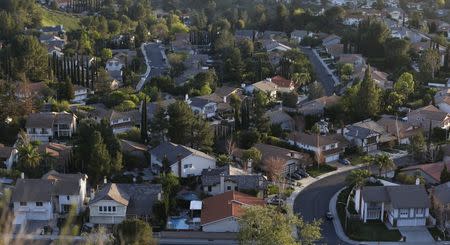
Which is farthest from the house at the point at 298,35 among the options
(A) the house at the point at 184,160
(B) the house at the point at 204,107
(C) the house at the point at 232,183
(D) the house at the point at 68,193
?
(D) the house at the point at 68,193

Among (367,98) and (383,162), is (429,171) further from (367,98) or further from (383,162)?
(367,98)

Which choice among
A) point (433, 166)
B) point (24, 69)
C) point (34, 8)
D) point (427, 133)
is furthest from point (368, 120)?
point (34, 8)

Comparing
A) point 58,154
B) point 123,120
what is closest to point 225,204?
point 58,154

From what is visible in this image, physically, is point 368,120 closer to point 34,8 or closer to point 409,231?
point 409,231

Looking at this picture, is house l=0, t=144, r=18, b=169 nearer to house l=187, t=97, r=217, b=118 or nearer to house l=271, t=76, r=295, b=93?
house l=187, t=97, r=217, b=118

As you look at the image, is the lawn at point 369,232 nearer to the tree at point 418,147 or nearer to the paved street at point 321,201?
the paved street at point 321,201

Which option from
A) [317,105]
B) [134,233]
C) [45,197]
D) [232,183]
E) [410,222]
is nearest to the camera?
[134,233]

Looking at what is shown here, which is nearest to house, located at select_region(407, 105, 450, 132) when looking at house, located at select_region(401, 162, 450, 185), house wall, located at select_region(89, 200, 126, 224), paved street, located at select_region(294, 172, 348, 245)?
house, located at select_region(401, 162, 450, 185)
